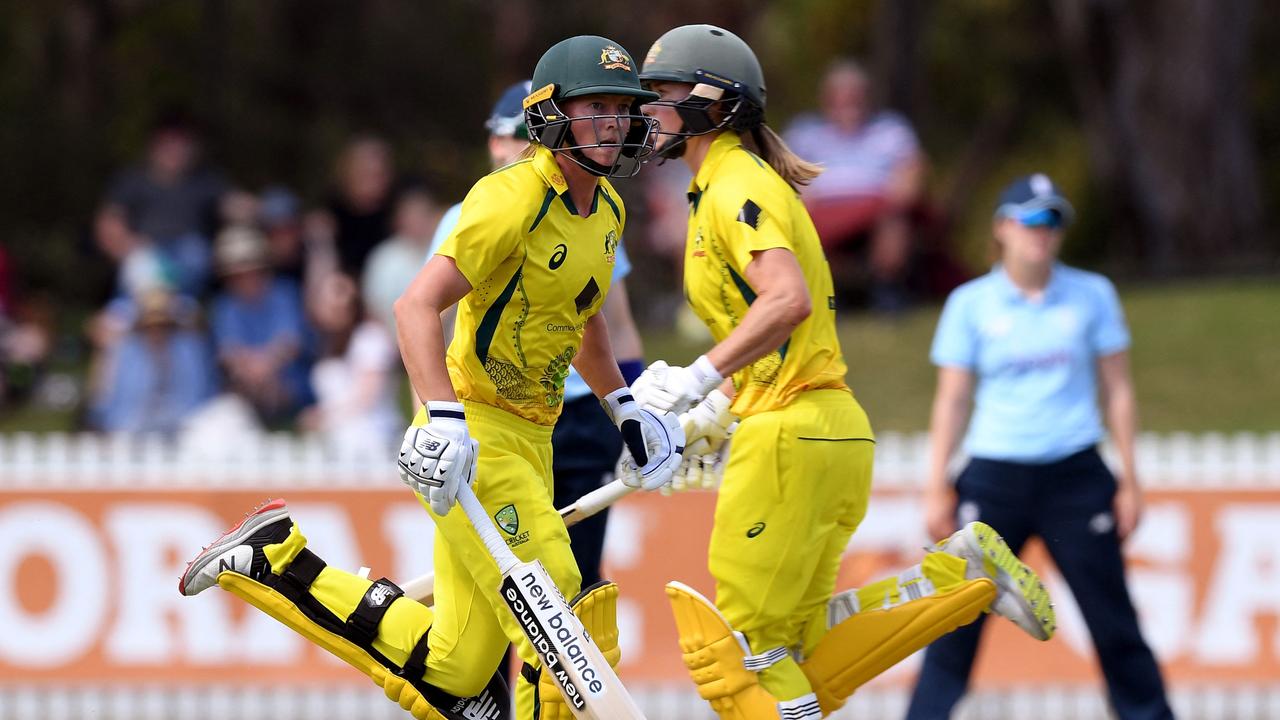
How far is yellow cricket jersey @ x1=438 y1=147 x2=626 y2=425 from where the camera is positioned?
5285mm

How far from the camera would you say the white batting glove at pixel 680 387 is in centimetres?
560

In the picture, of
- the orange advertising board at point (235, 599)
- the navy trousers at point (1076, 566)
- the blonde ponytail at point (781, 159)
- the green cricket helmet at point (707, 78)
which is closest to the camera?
the green cricket helmet at point (707, 78)

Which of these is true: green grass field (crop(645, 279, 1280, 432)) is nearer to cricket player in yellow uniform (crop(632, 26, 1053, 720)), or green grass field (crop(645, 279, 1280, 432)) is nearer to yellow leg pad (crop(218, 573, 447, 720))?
cricket player in yellow uniform (crop(632, 26, 1053, 720))

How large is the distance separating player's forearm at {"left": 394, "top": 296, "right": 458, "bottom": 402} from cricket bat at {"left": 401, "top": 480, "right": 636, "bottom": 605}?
2.68 feet

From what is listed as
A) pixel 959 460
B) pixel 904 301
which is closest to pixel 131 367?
pixel 959 460

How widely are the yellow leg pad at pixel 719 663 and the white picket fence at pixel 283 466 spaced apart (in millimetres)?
3464

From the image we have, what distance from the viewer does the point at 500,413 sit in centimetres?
560

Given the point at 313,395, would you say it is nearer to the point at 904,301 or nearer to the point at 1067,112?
the point at 904,301

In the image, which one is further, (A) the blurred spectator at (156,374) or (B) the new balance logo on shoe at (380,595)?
(A) the blurred spectator at (156,374)

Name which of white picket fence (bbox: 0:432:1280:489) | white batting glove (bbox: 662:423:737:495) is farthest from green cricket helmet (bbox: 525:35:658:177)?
white picket fence (bbox: 0:432:1280:489)

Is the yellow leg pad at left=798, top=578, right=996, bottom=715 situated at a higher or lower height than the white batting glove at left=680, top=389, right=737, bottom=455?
lower

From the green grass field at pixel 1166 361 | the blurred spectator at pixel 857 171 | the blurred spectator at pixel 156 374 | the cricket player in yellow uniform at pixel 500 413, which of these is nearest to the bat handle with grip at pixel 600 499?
the cricket player in yellow uniform at pixel 500 413

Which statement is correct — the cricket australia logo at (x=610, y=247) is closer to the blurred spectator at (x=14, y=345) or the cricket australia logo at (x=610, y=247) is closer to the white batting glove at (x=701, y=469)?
the white batting glove at (x=701, y=469)

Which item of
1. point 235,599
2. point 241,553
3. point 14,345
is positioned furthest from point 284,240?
point 241,553
